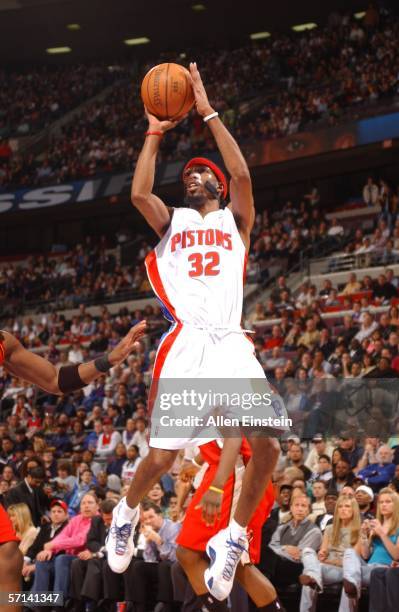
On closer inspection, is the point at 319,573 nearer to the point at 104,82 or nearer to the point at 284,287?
the point at 284,287

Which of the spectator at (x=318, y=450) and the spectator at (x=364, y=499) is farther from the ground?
the spectator at (x=318, y=450)

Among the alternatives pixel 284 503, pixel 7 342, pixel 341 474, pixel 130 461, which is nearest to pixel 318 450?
pixel 341 474

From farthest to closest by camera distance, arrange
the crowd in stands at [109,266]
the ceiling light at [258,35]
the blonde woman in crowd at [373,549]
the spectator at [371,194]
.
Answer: the ceiling light at [258,35]
the spectator at [371,194]
the crowd in stands at [109,266]
the blonde woman in crowd at [373,549]

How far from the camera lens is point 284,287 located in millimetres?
19906

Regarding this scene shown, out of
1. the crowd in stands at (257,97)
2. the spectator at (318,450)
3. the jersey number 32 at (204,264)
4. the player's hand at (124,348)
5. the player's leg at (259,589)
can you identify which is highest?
the crowd in stands at (257,97)

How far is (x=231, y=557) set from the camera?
239 inches

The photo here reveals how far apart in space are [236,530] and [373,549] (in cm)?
330

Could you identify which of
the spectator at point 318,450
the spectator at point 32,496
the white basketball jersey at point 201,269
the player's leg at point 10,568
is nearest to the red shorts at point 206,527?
the white basketball jersey at point 201,269

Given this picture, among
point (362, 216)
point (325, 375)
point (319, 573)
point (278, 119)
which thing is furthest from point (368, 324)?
point (278, 119)

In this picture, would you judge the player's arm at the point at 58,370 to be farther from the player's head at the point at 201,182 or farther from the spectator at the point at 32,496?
the spectator at the point at 32,496

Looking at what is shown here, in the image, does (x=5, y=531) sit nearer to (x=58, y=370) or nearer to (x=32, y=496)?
(x=58, y=370)

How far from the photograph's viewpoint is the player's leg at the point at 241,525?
606 cm

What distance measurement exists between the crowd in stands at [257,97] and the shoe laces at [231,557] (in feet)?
61.8

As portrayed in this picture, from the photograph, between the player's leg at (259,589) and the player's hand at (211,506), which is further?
the player's leg at (259,589)
